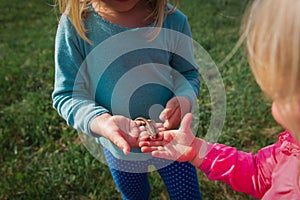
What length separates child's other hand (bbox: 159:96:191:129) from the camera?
4.63 ft

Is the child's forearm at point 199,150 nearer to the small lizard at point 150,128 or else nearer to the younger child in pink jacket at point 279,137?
the younger child in pink jacket at point 279,137

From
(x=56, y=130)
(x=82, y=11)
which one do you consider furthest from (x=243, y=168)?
(x=56, y=130)

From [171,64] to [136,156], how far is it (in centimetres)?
39

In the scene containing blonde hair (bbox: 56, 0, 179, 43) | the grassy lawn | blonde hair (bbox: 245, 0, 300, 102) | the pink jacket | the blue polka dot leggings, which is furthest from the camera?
the grassy lawn

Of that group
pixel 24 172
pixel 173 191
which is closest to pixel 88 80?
pixel 173 191

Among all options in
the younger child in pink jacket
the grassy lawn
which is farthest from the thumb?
the grassy lawn

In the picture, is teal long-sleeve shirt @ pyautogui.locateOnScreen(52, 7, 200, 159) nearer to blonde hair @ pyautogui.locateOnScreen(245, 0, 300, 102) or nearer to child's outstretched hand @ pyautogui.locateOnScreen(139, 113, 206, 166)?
child's outstretched hand @ pyautogui.locateOnScreen(139, 113, 206, 166)

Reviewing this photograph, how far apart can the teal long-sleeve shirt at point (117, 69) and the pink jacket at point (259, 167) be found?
31 cm

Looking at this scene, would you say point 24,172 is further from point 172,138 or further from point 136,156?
point 172,138

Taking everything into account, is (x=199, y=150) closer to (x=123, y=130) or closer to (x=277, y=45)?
(x=123, y=130)

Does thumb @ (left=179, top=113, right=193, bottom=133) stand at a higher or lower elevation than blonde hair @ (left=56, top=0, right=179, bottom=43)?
lower

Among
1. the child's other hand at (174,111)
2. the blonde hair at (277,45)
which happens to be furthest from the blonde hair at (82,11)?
the blonde hair at (277,45)

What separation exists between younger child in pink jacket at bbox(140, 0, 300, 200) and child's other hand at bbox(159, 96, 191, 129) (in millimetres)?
110

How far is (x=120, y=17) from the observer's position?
57.3 inches
